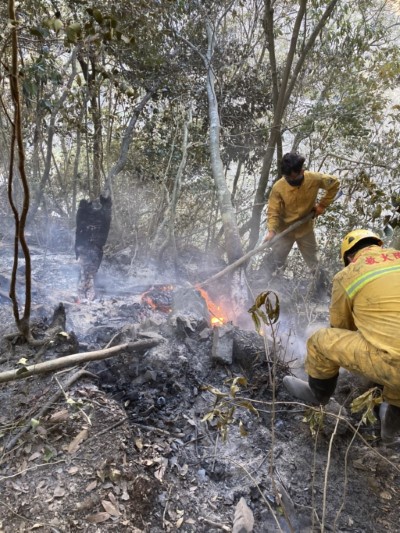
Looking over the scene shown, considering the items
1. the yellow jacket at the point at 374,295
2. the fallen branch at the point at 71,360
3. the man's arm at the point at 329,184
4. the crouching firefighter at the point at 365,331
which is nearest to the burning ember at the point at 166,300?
the fallen branch at the point at 71,360

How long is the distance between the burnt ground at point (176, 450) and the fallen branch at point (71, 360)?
8cm

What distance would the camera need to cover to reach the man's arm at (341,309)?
9.55 feet

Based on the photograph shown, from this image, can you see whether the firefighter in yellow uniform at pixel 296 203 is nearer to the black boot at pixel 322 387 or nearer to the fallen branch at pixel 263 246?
the fallen branch at pixel 263 246

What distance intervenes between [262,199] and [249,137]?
1834mm

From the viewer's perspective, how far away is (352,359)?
268 centimetres

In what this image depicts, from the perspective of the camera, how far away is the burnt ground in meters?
2.14

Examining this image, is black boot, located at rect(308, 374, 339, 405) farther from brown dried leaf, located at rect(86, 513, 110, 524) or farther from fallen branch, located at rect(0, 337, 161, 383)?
brown dried leaf, located at rect(86, 513, 110, 524)

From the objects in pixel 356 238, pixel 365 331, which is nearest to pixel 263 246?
pixel 356 238

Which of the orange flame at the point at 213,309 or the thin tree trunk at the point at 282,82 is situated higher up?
the thin tree trunk at the point at 282,82

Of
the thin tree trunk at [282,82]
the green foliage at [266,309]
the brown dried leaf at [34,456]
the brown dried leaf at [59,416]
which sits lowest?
the brown dried leaf at [34,456]

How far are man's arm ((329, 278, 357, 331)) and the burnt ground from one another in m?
0.65

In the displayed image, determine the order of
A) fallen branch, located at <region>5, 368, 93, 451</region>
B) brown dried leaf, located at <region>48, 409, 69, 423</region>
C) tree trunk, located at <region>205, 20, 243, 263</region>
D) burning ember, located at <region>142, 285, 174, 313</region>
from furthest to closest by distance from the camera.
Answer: tree trunk, located at <region>205, 20, 243, 263</region>
burning ember, located at <region>142, 285, 174, 313</region>
brown dried leaf, located at <region>48, 409, 69, 423</region>
fallen branch, located at <region>5, 368, 93, 451</region>

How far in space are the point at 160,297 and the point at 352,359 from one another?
11.9 feet

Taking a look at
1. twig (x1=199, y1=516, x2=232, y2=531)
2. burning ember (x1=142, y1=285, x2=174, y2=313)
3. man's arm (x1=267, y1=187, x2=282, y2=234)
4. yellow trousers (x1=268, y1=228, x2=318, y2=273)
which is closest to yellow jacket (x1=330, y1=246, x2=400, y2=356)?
twig (x1=199, y1=516, x2=232, y2=531)
